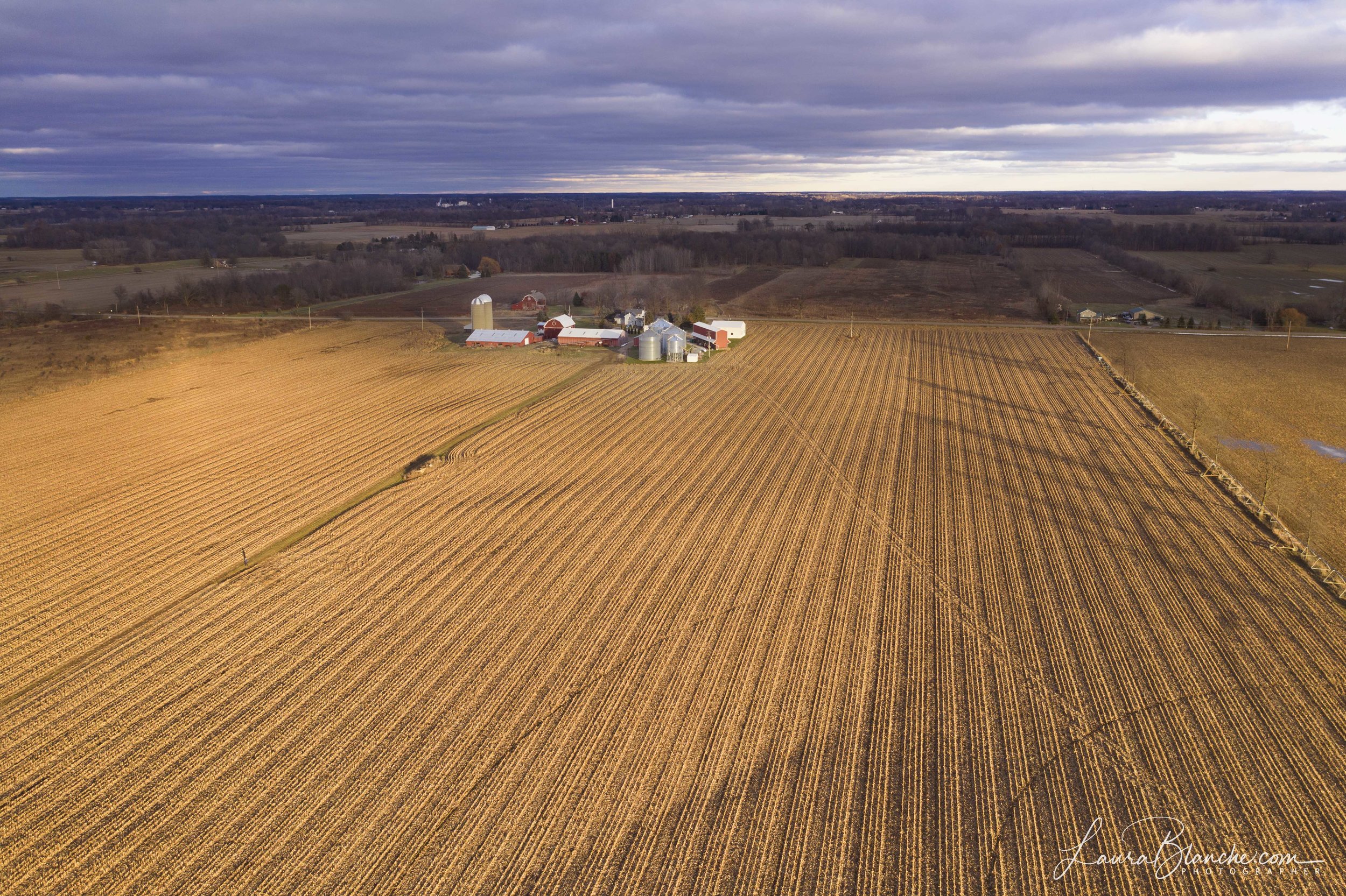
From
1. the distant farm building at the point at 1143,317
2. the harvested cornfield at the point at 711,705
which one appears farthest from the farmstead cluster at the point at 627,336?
the distant farm building at the point at 1143,317

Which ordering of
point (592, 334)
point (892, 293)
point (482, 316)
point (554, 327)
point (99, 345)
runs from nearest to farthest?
point (99, 345) → point (592, 334) → point (482, 316) → point (554, 327) → point (892, 293)

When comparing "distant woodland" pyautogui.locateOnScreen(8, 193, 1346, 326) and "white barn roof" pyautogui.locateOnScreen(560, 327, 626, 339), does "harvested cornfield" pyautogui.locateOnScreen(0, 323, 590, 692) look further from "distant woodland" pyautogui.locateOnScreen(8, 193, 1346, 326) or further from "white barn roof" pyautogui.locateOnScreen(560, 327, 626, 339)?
"distant woodland" pyautogui.locateOnScreen(8, 193, 1346, 326)

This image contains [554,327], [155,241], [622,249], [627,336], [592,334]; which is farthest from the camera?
[155,241]

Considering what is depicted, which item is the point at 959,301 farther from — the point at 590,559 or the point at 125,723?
the point at 125,723

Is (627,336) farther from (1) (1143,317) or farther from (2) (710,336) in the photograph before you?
(1) (1143,317)

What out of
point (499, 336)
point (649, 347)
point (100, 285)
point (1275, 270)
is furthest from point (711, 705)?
point (1275, 270)

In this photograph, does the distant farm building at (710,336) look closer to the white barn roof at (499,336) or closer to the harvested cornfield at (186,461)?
the harvested cornfield at (186,461)
